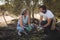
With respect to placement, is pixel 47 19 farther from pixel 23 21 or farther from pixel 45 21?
pixel 23 21

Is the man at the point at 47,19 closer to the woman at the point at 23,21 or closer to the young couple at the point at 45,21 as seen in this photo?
the young couple at the point at 45,21

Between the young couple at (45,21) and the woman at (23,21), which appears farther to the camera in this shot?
the woman at (23,21)

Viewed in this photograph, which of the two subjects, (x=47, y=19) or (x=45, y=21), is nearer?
(x=47, y=19)

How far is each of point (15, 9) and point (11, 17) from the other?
2.40 meters

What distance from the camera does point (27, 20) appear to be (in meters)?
8.26

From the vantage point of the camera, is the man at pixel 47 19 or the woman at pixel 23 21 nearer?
the man at pixel 47 19

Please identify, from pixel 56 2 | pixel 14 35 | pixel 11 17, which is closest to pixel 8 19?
pixel 11 17

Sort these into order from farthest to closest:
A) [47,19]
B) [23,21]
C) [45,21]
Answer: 1. [23,21]
2. [45,21]
3. [47,19]

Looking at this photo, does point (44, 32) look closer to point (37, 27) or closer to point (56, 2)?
point (37, 27)

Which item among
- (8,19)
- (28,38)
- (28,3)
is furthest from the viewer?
(8,19)

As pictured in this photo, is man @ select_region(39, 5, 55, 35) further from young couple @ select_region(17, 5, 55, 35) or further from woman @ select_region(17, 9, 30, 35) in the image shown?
woman @ select_region(17, 9, 30, 35)

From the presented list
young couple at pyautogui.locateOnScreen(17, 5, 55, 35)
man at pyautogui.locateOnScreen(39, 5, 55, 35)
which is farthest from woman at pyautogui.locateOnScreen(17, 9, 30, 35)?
man at pyautogui.locateOnScreen(39, 5, 55, 35)

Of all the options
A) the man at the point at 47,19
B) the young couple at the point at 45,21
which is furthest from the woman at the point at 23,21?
the man at the point at 47,19

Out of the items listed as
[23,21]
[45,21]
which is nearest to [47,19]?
[45,21]
